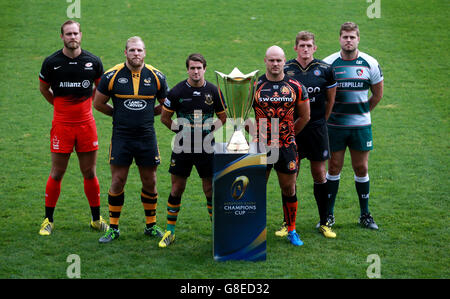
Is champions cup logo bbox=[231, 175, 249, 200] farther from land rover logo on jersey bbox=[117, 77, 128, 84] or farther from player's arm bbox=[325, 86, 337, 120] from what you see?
land rover logo on jersey bbox=[117, 77, 128, 84]

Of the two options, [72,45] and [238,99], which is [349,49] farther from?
[72,45]

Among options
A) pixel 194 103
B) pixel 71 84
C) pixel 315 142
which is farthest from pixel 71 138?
pixel 315 142

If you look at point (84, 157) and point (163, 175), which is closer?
point (84, 157)

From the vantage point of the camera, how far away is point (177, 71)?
13547 millimetres

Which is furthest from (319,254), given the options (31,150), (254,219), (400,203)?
(31,150)

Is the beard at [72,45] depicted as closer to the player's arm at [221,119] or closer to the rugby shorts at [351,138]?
the player's arm at [221,119]

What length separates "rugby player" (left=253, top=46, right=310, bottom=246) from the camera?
620 cm

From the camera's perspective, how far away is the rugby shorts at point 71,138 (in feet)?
22.1

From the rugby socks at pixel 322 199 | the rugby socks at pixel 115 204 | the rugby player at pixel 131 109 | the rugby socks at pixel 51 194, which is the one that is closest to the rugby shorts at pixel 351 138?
the rugby socks at pixel 322 199

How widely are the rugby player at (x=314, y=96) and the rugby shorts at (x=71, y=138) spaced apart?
235cm

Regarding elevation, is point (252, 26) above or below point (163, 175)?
above

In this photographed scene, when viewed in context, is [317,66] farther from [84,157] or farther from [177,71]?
[177,71]
